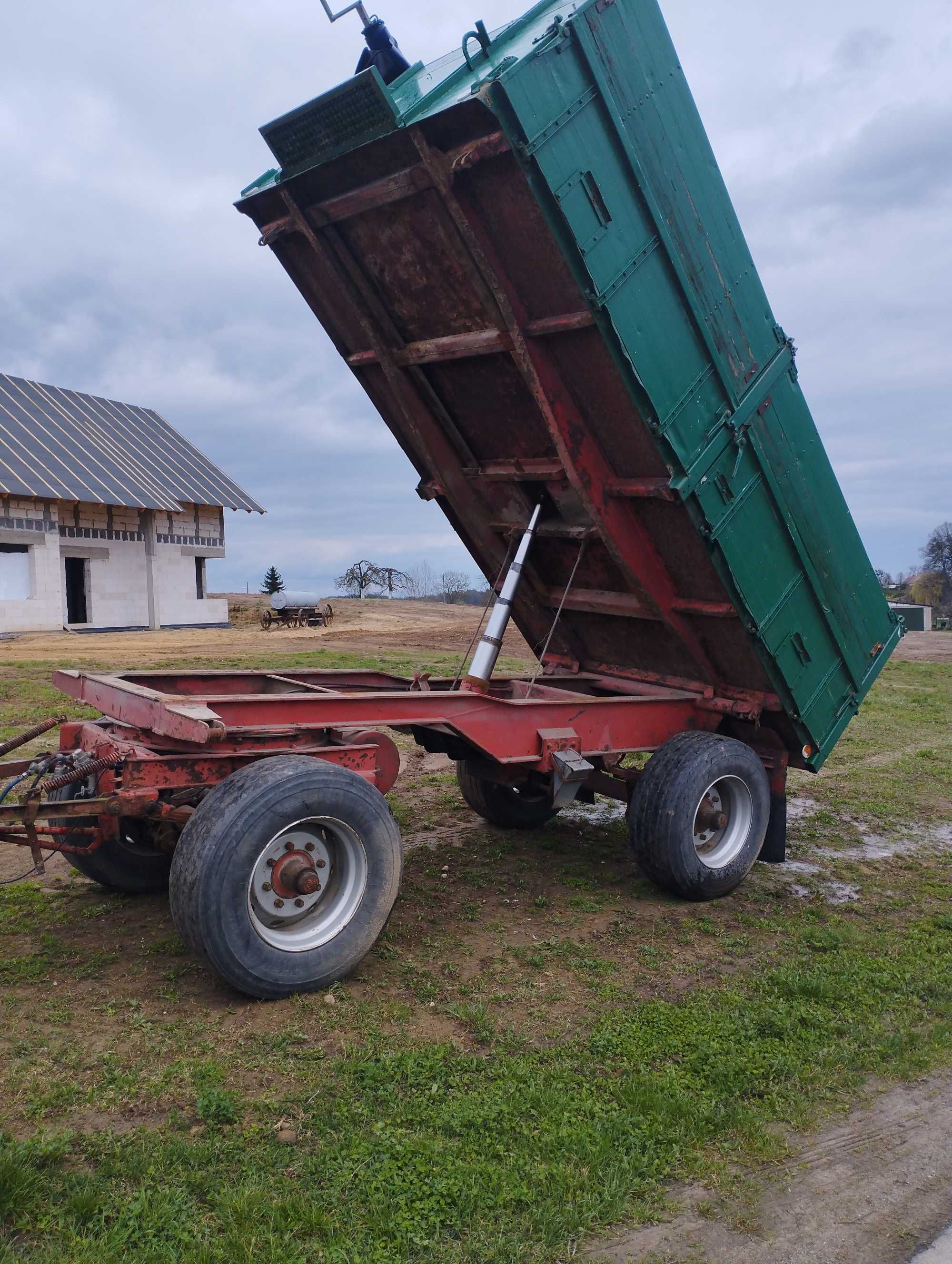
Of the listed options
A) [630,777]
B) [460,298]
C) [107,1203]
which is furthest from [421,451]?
[107,1203]

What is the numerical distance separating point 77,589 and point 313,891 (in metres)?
25.7

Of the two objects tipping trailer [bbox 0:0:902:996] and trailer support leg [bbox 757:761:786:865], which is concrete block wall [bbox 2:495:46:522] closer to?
tipping trailer [bbox 0:0:902:996]

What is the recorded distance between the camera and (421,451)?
6.48 m

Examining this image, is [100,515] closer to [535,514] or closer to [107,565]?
[107,565]

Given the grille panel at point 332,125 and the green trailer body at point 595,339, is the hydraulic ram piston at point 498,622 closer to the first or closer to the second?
the green trailer body at point 595,339

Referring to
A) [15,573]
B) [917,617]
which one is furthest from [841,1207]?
[917,617]

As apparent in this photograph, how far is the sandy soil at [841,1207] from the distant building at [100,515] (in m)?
24.4

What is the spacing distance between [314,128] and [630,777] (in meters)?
4.18

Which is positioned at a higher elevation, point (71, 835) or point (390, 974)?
point (71, 835)

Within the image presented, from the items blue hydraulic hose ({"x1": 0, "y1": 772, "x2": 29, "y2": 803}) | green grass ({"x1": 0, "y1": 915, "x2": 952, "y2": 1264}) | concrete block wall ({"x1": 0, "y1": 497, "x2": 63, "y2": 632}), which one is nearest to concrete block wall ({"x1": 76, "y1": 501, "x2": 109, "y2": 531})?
concrete block wall ({"x1": 0, "y1": 497, "x2": 63, "y2": 632})

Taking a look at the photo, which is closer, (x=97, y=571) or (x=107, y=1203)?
(x=107, y=1203)

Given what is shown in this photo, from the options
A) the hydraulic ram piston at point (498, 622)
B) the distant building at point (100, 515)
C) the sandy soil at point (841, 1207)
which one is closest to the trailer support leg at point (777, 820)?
the hydraulic ram piston at point (498, 622)

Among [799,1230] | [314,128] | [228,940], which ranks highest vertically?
[314,128]

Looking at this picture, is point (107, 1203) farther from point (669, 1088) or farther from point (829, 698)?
point (829, 698)
